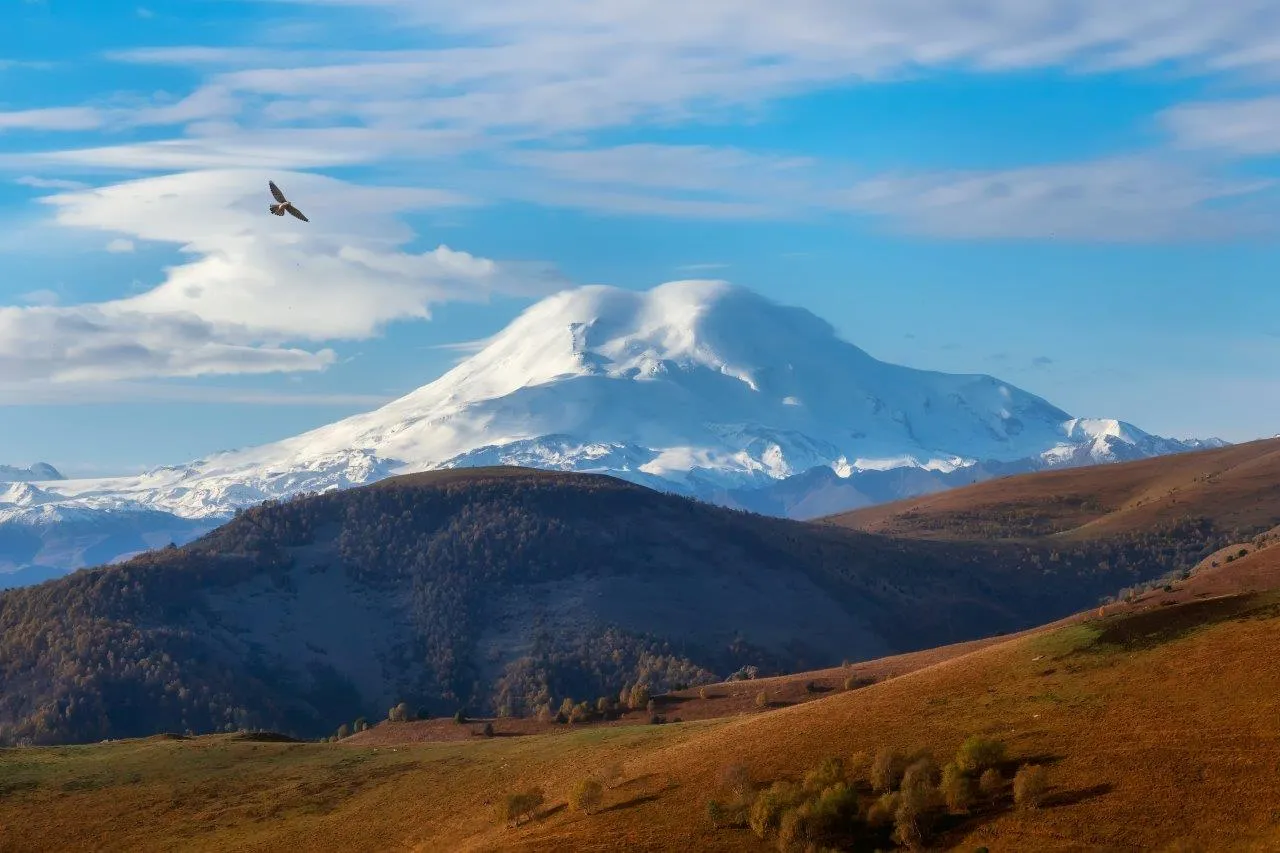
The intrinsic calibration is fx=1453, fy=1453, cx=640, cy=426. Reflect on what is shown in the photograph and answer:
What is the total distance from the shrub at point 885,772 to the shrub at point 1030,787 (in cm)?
413

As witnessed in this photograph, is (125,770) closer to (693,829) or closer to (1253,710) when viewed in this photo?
(693,829)

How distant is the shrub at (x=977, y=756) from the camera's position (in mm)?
50031

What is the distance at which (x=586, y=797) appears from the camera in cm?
5572

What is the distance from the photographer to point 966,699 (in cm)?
5975

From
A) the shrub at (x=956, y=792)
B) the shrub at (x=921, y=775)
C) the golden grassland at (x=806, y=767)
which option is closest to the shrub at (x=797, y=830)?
the golden grassland at (x=806, y=767)

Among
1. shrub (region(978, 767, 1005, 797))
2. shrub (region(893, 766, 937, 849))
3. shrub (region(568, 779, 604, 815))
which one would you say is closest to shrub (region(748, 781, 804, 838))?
shrub (region(893, 766, 937, 849))

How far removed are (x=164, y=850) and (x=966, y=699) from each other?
33889 millimetres

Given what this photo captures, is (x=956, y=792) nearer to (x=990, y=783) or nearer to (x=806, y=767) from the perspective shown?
(x=990, y=783)

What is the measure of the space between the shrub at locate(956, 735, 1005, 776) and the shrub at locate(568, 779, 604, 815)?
13999mm

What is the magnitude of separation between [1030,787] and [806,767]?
920 cm

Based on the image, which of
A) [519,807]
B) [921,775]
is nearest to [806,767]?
[921,775]

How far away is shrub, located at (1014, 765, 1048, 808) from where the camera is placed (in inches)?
1870

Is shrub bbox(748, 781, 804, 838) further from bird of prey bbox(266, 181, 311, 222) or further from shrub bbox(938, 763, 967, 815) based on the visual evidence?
bird of prey bbox(266, 181, 311, 222)

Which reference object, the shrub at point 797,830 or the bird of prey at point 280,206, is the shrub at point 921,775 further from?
the bird of prey at point 280,206
